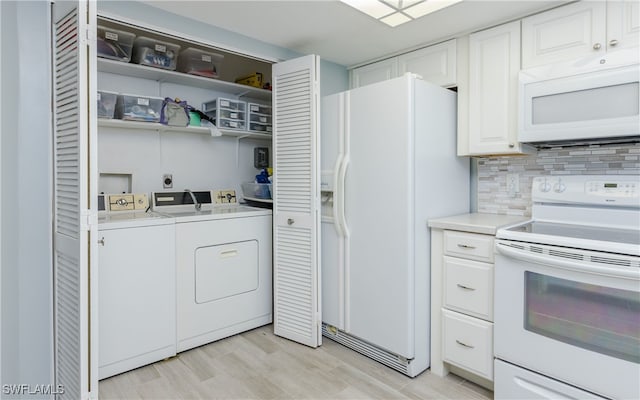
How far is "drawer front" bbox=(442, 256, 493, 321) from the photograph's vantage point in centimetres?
202

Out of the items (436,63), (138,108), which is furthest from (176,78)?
(436,63)

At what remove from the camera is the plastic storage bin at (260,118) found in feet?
10.3

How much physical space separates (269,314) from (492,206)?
1901mm

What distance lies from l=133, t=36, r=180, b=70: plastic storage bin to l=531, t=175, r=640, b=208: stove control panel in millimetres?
2672

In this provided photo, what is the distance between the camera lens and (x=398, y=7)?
2205 mm

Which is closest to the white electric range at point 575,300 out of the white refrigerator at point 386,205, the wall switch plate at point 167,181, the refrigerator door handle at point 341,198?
the white refrigerator at point 386,205

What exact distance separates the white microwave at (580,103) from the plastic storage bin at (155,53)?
2.38m

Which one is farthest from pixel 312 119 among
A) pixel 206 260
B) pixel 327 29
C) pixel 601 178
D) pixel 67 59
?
pixel 601 178

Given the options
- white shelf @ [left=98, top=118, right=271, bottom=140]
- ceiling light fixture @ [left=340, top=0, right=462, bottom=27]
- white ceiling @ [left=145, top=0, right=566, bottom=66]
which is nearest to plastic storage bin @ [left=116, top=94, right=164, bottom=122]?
white shelf @ [left=98, top=118, right=271, bottom=140]

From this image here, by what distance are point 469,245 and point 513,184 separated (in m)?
0.77

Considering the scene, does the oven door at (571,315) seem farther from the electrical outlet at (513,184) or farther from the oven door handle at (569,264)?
the electrical outlet at (513,184)

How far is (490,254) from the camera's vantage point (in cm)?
201

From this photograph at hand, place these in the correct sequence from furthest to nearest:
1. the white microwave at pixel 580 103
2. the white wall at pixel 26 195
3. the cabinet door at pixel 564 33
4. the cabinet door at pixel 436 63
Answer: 1. the cabinet door at pixel 436 63
2. the cabinet door at pixel 564 33
3. the white microwave at pixel 580 103
4. the white wall at pixel 26 195

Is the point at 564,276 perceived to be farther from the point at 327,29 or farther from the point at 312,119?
the point at 327,29
